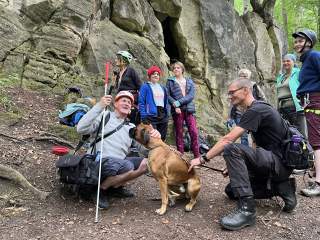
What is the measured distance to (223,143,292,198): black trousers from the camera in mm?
5094

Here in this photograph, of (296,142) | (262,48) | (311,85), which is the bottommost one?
(296,142)

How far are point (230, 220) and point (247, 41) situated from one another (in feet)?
46.5

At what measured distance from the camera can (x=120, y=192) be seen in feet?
19.6

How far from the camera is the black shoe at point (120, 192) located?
594 centimetres

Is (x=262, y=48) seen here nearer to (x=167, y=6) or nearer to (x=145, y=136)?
(x=167, y=6)

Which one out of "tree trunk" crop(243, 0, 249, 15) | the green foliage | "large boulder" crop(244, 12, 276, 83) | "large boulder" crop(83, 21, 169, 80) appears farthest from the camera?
the green foliage

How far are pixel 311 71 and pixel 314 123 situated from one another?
0.86m

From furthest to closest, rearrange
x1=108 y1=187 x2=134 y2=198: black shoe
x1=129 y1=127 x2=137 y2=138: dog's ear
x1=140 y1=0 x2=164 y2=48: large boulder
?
x1=140 y1=0 x2=164 y2=48: large boulder
x1=108 y1=187 x2=134 y2=198: black shoe
x1=129 y1=127 x2=137 y2=138: dog's ear

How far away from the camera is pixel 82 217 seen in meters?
5.17

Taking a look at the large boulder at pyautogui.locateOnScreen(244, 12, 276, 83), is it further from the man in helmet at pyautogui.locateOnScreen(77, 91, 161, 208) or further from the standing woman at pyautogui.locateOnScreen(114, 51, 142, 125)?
the man in helmet at pyautogui.locateOnScreen(77, 91, 161, 208)

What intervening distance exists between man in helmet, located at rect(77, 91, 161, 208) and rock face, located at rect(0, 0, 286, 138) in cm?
531

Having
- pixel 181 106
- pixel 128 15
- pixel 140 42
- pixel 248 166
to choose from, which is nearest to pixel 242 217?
pixel 248 166

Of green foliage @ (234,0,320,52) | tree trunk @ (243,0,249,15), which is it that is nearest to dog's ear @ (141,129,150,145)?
tree trunk @ (243,0,249,15)

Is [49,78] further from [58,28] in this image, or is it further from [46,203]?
[46,203]
